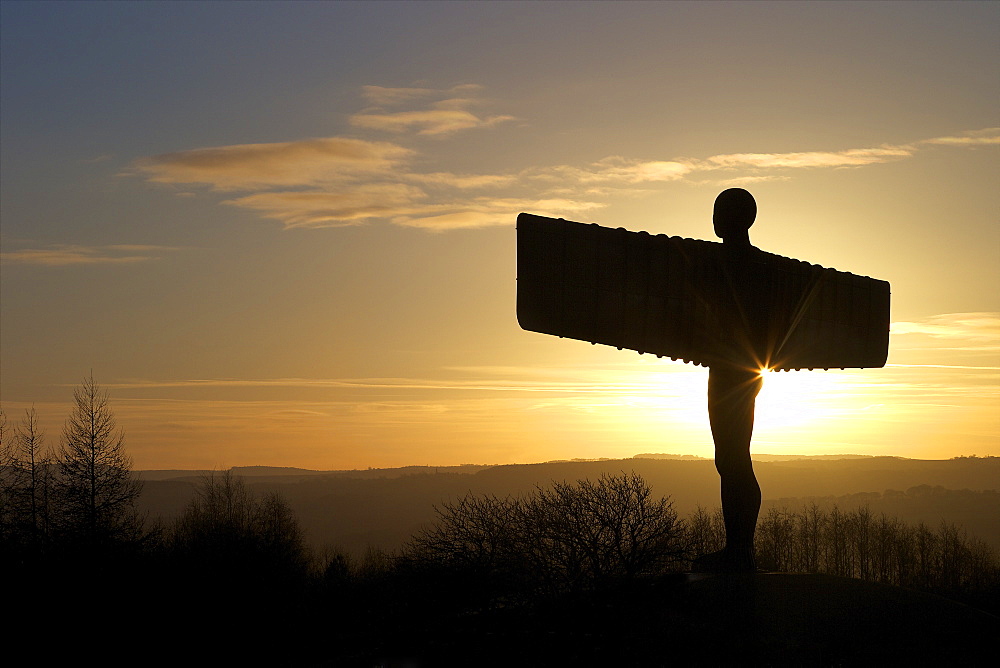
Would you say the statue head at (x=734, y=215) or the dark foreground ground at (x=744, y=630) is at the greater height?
the statue head at (x=734, y=215)

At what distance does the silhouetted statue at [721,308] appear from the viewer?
12.0 metres

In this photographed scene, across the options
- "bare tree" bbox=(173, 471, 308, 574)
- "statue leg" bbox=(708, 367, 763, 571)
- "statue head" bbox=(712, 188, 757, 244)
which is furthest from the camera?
"bare tree" bbox=(173, 471, 308, 574)

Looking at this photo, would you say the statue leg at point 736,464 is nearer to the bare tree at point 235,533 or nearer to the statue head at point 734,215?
the statue head at point 734,215

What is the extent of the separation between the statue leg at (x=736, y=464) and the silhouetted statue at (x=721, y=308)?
0.06 ft

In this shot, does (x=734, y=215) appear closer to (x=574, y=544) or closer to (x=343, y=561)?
(x=574, y=544)

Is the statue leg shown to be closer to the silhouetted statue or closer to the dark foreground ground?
the silhouetted statue

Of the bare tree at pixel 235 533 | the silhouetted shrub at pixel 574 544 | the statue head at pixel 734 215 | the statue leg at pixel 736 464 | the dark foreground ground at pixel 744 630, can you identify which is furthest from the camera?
the bare tree at pixel 235 533

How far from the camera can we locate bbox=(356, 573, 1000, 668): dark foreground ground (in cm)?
1228

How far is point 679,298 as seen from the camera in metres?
13.4

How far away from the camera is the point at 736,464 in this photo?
1509cm

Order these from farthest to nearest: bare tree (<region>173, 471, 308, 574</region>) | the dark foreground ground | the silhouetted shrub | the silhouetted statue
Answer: bare tree (<region>173, 471, 308, 574</region>)
the silhouetted shrub
the dark foreground ground
the silhouetted statue

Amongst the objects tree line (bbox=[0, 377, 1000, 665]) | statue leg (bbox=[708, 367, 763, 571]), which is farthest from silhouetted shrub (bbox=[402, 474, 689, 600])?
statue leg (bbox=[708, 367, 763, 571])

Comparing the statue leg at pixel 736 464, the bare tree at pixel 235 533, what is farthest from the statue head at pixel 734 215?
the bare tree at pixel 235 533

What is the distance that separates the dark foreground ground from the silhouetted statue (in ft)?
4.20
